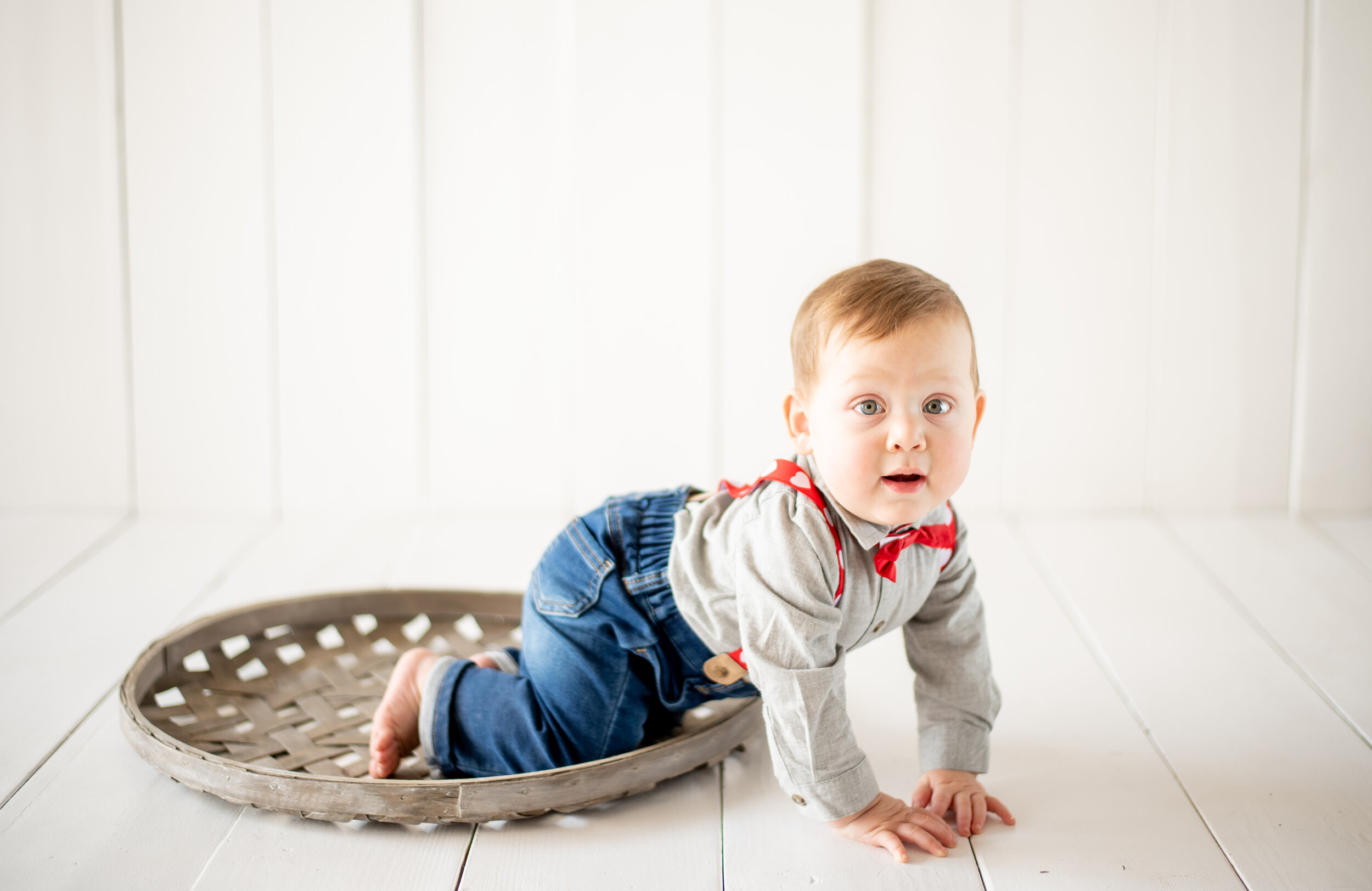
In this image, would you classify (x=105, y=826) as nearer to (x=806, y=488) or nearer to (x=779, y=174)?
(x=806, y=488)

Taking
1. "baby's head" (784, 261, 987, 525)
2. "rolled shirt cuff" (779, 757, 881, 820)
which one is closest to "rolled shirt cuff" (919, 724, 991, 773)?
"rolled shirt cuff" (779, 757, 881, 820)

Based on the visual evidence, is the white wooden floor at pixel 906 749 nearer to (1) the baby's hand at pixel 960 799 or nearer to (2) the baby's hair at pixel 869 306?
(1) the baby's hand at pixel 960 799

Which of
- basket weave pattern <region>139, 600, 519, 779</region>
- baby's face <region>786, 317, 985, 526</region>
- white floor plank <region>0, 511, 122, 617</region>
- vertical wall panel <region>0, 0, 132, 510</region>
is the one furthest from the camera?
vertical wall panel <region>0, 0, 132, 510</region>

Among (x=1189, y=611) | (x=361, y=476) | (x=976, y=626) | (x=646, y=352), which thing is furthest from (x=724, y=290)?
(x=976, y=626)

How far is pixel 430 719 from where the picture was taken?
110cm

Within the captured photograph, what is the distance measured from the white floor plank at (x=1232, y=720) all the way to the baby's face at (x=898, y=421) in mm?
406

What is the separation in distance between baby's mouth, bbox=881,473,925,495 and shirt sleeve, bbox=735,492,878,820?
0.20 ft

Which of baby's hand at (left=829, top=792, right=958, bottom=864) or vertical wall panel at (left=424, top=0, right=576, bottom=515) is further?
vertical wall panel at (left=424, top=0, right=576, bottom=515)

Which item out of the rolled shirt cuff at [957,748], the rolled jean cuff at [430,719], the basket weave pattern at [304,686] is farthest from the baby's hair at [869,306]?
the basket weave pattern at [304,686]

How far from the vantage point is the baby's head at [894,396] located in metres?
0.93

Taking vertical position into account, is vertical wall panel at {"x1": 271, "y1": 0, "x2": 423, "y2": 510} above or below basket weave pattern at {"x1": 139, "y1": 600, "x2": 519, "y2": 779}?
above

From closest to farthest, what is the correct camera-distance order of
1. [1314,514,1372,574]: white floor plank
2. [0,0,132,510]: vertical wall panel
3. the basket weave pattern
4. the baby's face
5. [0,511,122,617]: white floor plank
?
the baby's face < the basket weave pattern < [0,511,122,617]: white floor plank < [1314,514,1372,574]: white floor plank < [0,0,132,510]: vertical wall panel

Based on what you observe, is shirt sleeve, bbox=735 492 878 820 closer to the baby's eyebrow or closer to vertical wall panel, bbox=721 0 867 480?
the baby's eyebrow

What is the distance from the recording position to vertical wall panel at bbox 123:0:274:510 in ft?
6.38
